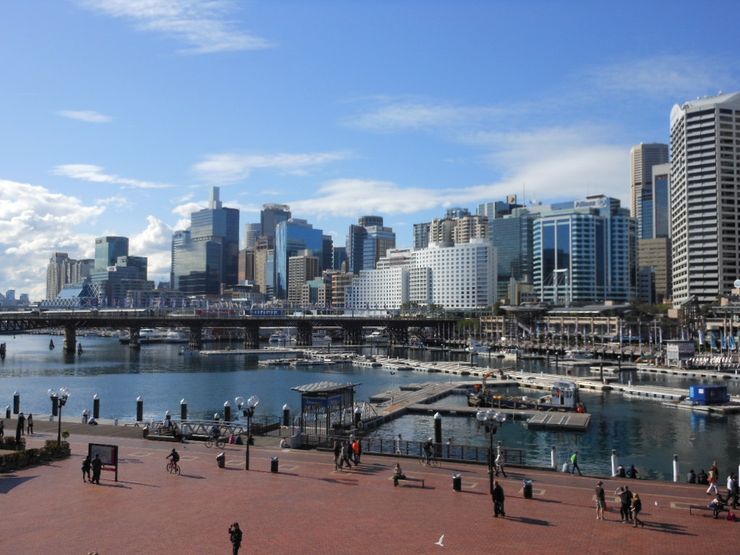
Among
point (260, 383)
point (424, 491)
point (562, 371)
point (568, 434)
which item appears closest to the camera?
point (424, 491)

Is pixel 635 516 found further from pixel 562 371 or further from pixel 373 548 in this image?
pixel 562 371

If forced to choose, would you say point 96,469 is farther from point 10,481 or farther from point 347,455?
point 347,455

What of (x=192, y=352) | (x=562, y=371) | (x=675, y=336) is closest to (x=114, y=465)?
(x=562, y=371)

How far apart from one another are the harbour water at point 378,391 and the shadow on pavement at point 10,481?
31391mm

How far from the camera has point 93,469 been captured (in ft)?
111

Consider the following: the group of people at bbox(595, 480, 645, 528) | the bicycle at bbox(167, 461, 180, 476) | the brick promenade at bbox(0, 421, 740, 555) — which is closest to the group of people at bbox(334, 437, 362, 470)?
the brick promenade at bbox(0, 421, 740, 555)

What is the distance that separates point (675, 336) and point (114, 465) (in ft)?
618

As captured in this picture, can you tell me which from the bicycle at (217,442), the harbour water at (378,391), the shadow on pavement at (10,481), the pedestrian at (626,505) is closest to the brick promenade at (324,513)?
the shadow on pavement at (10,481)

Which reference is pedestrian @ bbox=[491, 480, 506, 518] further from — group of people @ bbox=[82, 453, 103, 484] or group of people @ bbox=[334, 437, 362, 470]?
group of people @ bbox=[82, 453, 103, 484]

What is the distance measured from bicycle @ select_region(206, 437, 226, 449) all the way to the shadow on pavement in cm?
1143

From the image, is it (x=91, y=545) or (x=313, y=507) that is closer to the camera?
(x=91, y=545)

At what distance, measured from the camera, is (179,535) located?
Result: 2586 centimetres

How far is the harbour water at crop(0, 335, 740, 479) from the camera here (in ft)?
181

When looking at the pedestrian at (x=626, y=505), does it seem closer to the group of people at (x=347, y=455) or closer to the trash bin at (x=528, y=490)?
the trash bin at (x=528, y=490)
